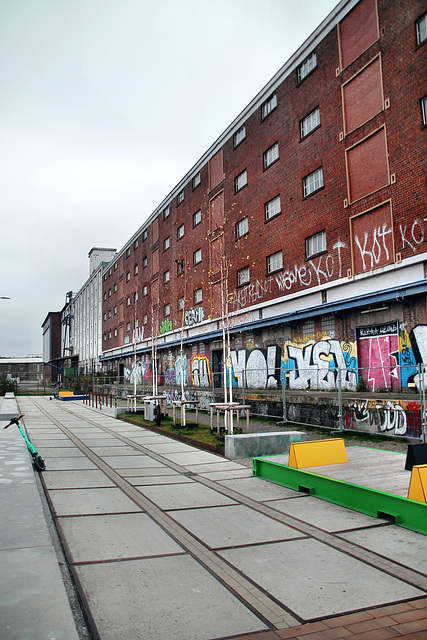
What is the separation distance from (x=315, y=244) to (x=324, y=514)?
1646 centimetres

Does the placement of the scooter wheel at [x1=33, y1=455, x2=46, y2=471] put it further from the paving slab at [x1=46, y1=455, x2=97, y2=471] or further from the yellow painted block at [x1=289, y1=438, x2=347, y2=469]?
the yellow painted block at [x1=289, y1=438, x2=347, y2=469]

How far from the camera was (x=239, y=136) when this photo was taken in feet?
94.7

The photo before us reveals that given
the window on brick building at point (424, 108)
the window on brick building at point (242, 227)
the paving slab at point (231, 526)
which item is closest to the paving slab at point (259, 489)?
the paving slab at point (231, 526)

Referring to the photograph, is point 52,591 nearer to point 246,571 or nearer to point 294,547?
point 246,571

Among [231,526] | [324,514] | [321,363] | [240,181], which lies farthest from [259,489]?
[240,181]

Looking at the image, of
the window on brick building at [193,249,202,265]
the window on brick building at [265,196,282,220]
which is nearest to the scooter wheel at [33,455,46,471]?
the window on brick building at [265,196,282,220]

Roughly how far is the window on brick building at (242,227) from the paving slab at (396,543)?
22866 mm

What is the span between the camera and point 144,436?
1552 cm

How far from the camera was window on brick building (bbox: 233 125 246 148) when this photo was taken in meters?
28.3

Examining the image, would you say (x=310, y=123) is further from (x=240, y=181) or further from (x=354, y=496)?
(x=354, y=496)

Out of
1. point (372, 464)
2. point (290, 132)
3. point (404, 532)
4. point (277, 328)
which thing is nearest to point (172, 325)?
point (277, 328)

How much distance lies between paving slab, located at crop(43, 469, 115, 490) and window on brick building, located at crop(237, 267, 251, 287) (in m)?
18.6

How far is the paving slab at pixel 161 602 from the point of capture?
3359 mm

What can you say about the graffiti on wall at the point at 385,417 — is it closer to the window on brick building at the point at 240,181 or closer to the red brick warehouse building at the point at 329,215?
the red brick warehouse building at the point at 329,215
